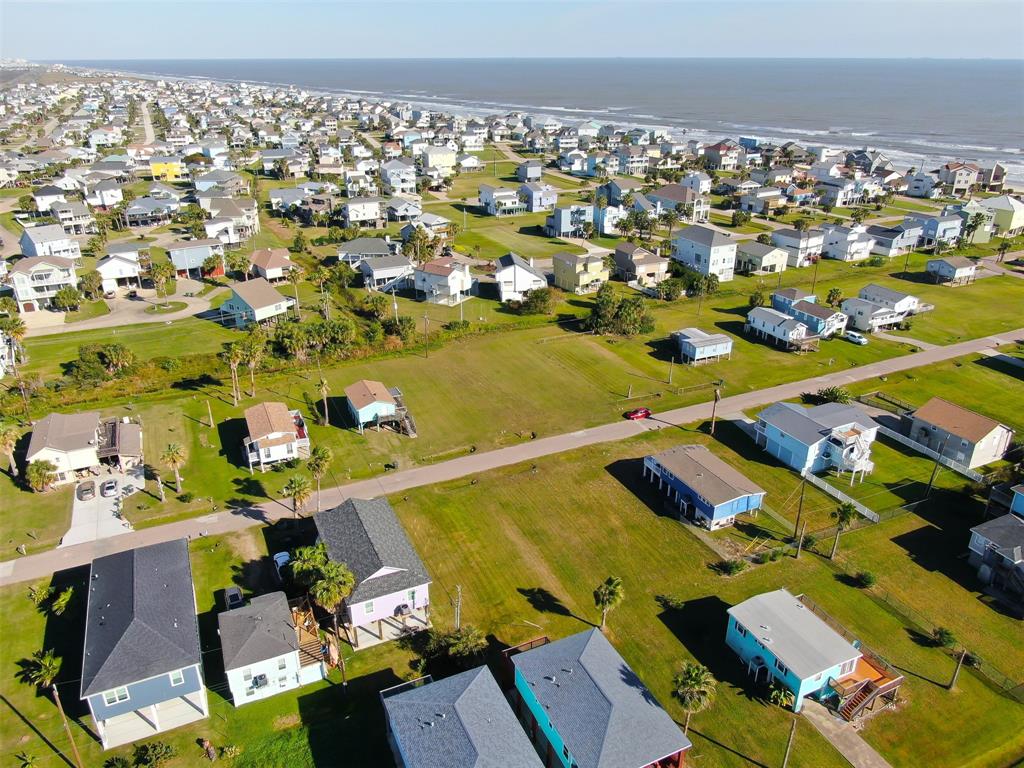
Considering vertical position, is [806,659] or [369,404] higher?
[369,404]

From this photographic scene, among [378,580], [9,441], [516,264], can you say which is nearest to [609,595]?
[378,580]

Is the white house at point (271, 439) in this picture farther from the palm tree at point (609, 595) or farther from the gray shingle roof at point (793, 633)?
the gray shingle roof at point (793, 633)

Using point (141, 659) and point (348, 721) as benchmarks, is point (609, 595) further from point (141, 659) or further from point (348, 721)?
point (141, 659)

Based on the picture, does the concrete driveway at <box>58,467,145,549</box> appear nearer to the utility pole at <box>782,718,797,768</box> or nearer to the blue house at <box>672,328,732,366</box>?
the utility pole at <box>782,718,797,768</box>

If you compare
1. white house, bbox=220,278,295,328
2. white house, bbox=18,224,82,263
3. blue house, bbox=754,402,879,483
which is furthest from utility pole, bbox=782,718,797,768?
white house, bbox=18,224,82,263

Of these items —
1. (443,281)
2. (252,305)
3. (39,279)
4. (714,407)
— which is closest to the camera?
(714,407)

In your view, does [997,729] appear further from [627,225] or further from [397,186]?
[397,186]

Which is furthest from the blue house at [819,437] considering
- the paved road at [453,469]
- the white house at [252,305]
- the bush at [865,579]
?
the white house at [252,305]
